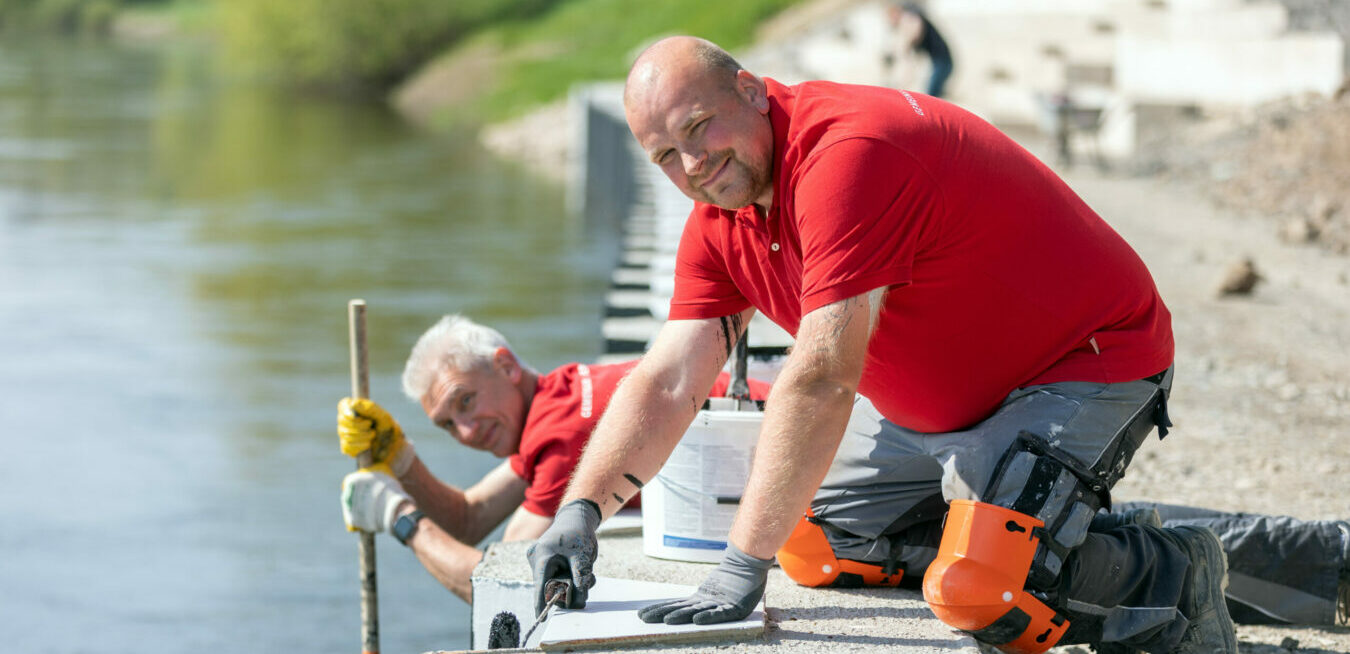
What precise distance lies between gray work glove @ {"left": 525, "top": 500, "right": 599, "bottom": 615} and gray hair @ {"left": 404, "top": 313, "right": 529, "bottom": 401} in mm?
1152

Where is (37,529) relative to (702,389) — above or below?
below

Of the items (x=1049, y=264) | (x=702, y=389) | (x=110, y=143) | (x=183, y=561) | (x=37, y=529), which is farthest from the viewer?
(x=110, y=143)

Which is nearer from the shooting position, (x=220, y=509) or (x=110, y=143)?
(x=220, y=509)

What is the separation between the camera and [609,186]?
676 inches

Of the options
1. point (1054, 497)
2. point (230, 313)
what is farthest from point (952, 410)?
point (230, 313)

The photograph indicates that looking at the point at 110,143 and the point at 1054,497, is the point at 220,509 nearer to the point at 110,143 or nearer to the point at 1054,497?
the point at 1054,497

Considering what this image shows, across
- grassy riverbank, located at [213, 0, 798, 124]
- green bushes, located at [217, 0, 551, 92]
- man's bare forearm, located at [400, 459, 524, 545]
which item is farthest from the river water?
green bushes, located at [217, 0, 551, 92]

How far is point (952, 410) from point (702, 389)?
0.56 meters

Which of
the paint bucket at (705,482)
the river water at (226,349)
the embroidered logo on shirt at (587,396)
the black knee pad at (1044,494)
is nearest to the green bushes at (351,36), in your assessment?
the river water at (226,349)

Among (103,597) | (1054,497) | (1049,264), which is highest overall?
(1049,264)

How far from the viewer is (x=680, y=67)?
9.20 ft

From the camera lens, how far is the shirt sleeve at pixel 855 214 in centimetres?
265

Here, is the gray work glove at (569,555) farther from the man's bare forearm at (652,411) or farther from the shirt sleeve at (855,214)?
the shirt sleeve at (855,214)

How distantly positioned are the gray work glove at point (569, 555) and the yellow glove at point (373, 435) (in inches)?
51.3
